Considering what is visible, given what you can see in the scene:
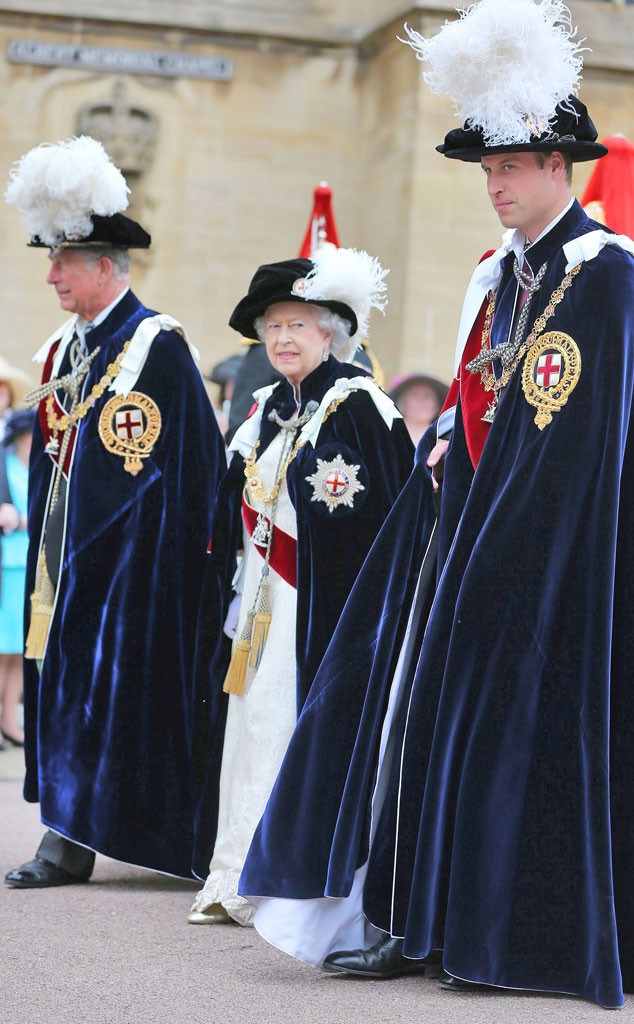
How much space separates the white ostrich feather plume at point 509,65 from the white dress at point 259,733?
4.98 ft

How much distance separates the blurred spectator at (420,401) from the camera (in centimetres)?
921

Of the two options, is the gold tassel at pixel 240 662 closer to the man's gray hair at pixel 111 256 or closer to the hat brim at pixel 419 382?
the man's gray hair at pixel 111 256

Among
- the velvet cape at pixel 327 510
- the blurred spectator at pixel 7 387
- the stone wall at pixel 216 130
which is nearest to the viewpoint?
the velvet cape at pixel 327 510

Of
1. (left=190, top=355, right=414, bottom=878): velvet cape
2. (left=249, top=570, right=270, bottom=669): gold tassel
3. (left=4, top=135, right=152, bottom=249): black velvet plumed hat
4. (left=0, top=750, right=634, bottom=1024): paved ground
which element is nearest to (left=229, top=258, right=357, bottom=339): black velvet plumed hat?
(left=190, top=355, right=414, bottom=878): velvet cape

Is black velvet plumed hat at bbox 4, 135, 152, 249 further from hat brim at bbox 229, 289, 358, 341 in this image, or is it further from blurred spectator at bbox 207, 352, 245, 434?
blurred spectator at bbox 207, 352, 245, 434

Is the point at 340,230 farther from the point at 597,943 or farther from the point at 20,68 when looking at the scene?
the point at 597,943

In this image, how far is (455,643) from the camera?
4.19m

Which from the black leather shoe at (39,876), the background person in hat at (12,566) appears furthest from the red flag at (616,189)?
the background person in hat at (12,566)

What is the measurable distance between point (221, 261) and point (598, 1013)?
11509 millimetres

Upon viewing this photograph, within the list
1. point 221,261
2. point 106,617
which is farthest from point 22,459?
point 221,261

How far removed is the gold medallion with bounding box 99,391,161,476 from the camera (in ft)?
19.0

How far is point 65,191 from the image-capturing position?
5867mm

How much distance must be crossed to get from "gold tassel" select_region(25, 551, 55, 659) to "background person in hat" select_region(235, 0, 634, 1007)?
5.48 ft

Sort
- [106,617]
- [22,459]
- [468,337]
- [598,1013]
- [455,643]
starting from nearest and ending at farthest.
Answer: [598,1013] < [455,643] < [468,337] < [106,617] < [22,459]
